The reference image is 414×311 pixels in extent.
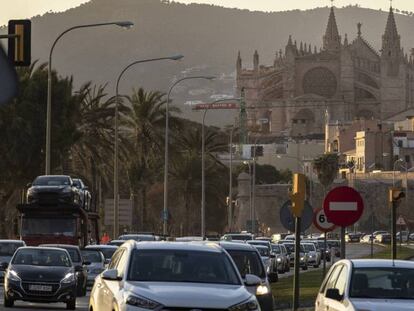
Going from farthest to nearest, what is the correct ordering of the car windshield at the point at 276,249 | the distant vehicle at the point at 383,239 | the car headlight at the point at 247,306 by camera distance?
the distant vehicle at the point at 383,239
the car windshield at the point at 276,249
the car headlight at the point at 247,306

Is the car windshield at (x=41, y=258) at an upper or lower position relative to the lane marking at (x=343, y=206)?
lower

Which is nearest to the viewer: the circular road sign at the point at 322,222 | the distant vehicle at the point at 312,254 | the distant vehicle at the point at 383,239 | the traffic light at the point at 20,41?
the traffic light at the point at 20,41

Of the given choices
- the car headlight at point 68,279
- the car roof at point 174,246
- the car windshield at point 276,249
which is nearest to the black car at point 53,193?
the car windshield at point 276,249

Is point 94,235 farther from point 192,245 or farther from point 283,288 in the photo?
point 192,245

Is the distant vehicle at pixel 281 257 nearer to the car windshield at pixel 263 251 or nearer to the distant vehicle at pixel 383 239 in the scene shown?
the car windshield at pixel 263 251

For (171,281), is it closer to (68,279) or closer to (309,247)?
(68,279)

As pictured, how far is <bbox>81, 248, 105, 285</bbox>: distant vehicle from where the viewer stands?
39.8 meters

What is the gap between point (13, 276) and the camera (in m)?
31.1

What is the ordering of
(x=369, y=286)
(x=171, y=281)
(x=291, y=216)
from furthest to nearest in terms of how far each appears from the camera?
1. (x=291, y=216)
2. (x=369, y=286)
3. (x=171, y=281)

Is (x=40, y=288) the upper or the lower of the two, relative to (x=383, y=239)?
upper

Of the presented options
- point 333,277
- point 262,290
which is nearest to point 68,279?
point 262,290

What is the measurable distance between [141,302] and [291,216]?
538 inches

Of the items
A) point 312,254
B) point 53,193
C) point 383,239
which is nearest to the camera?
point 53,193

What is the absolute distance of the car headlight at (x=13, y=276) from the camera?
3105cm
